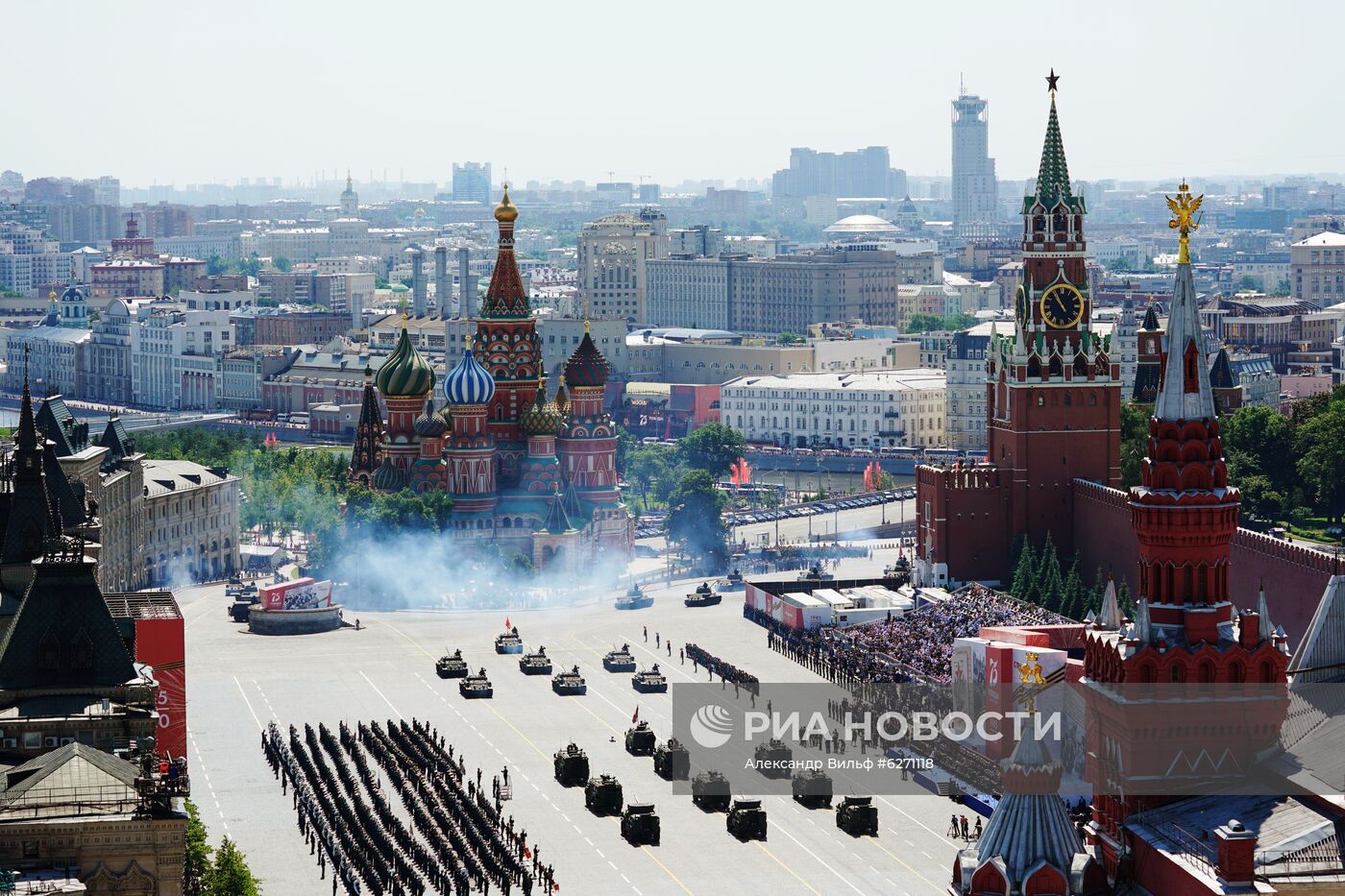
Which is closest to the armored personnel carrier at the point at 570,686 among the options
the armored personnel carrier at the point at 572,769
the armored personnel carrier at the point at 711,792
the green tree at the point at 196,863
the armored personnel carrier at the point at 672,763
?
the armored personnel carrier at the point at 672,763

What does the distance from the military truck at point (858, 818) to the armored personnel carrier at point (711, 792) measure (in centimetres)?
484

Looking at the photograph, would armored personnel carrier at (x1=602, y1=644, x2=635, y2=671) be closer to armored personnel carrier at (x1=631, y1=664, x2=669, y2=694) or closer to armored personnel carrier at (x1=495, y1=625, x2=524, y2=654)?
armored personnel carrier at (x1=631, y1=664, x2=669, y2=694)

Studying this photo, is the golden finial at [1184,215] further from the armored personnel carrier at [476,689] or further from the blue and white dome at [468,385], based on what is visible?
the blue and white dome at [468,385]

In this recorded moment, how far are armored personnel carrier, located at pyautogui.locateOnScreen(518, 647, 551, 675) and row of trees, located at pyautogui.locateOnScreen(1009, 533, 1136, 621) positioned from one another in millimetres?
20093

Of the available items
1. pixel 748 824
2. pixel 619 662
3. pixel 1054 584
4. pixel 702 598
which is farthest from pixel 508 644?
pixel 748 824

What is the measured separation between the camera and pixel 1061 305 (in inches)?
4840

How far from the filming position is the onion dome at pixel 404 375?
490 feet

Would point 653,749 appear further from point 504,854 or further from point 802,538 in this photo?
point 802,538

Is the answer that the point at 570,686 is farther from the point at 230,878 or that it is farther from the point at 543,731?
the point at 230,878

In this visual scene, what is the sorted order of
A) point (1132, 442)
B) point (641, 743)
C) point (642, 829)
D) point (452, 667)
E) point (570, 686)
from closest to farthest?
point (642, 829), point (641, 743), point (570, 686), point (452, 667), point (1132, 442)

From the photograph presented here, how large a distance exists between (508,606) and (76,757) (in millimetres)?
73506

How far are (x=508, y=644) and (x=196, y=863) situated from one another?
50.3 meters

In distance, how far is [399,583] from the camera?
450 ft

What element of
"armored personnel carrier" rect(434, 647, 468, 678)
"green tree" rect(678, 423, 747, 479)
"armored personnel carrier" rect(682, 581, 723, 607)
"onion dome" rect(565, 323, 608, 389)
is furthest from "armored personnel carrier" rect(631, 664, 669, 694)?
"green tree" rect(678, 423, 747, 479)
